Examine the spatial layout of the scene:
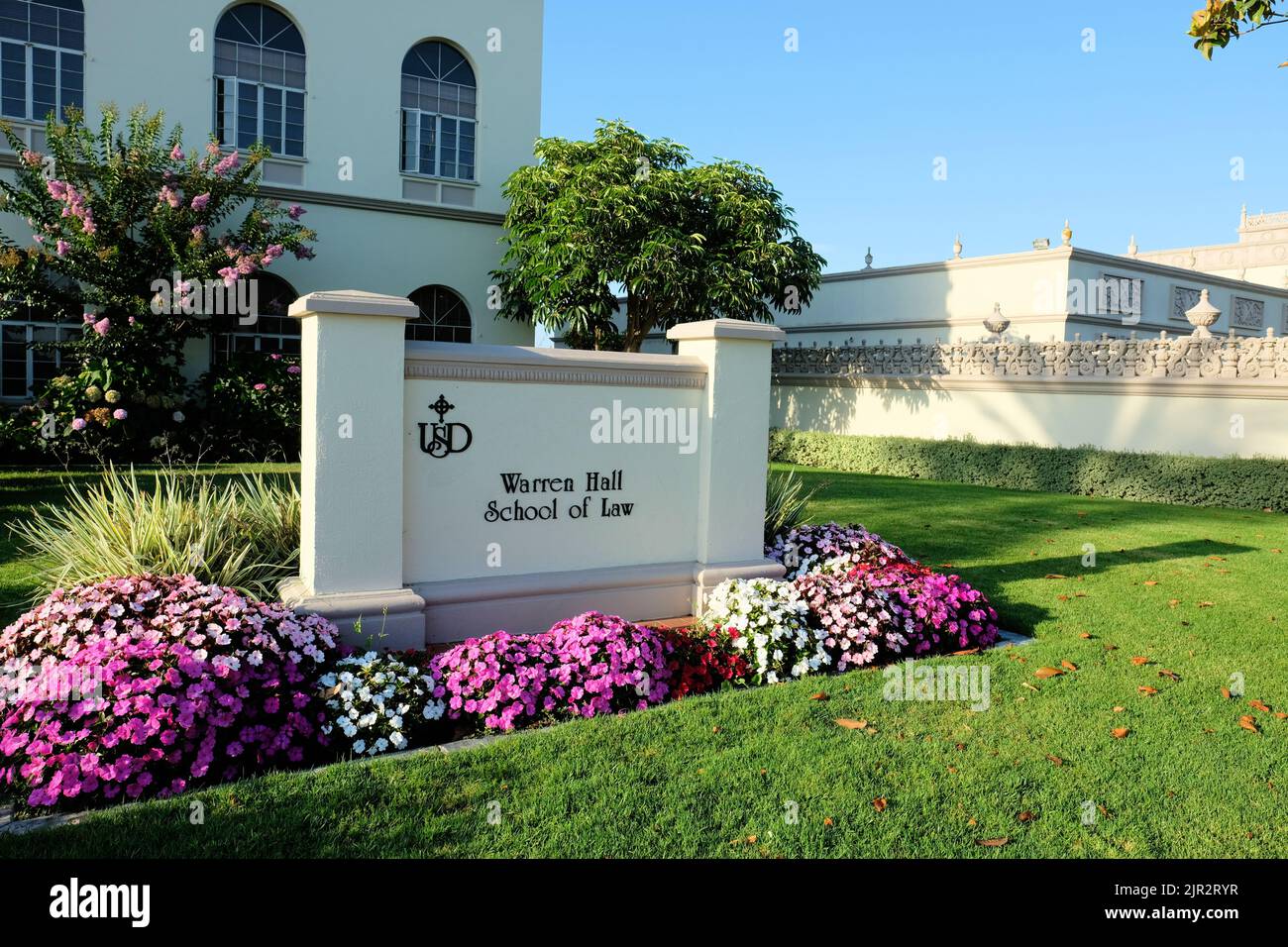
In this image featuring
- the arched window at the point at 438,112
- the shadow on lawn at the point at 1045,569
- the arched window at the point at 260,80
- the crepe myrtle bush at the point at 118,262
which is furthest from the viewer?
the arched window at the point at 438,112

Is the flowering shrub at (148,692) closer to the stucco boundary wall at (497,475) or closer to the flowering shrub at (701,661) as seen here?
the stucco boundary wall at (497,475)

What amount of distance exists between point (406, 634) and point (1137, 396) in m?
15.2

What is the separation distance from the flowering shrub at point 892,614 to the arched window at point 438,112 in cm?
1574

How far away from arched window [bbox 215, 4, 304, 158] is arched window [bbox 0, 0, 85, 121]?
7.33 ft

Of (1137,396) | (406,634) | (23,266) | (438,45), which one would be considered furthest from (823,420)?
(406,634)

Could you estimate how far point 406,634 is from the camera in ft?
18.3

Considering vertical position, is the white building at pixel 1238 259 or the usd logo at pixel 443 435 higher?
the white building at pixel 1238 259

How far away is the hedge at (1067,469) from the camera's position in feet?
46.4

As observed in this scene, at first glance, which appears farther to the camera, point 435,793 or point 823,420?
point 823,420

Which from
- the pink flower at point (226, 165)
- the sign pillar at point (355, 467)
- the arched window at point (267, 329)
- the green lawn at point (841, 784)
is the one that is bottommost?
the green lawn at point (841, 784)

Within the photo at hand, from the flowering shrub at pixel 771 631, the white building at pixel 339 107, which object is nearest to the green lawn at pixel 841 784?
the flowering shrub at pixel 771 631

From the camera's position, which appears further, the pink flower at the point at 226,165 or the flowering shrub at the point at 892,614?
the pink flower at the point at 226,165

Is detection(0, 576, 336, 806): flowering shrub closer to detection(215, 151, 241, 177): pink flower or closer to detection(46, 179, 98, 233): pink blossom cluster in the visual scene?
detection(46, 179, 98, 233): pink blossom cluster
